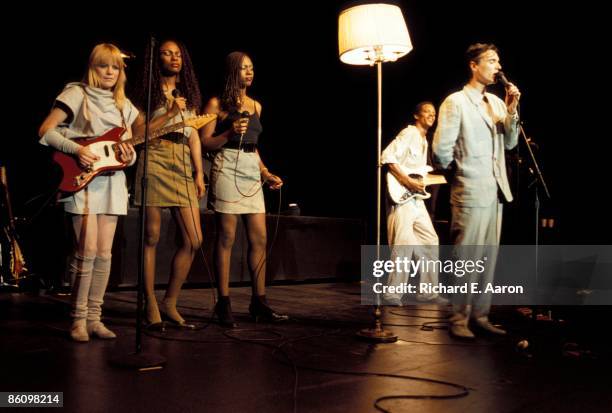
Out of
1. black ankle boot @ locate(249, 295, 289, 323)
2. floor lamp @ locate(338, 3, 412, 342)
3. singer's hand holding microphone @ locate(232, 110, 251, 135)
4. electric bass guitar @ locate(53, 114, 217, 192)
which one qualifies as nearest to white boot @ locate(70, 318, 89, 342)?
electric bass guitar @ locate(53, 114, 217, 192)

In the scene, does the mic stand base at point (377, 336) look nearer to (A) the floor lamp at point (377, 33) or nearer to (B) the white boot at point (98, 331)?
(A) the floor lamp at point (377, 33)

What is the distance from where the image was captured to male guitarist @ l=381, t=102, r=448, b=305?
4848mm

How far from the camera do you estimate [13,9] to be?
5.58 meters

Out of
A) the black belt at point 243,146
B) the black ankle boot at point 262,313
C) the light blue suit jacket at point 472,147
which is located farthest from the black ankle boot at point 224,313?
the light blue suit jacket at point 472,147

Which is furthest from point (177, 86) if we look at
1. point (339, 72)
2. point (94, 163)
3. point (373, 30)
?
point (339, 72)

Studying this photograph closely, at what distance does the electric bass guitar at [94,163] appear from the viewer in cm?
271

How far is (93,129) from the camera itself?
2.84 metres

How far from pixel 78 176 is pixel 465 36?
228 inches

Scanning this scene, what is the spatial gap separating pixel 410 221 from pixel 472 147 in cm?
183

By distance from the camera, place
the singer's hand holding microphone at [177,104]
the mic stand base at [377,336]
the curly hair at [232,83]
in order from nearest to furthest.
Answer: the mic stand base at [377,336]
the singer's hand holding microphone at [177,104]
the curly hair at [232,83]

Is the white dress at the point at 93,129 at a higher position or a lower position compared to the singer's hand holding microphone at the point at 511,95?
lower

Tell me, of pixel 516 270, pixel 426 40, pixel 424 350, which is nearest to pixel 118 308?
pixel 424 350

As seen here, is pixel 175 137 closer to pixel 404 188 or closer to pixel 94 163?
pixel 94 163

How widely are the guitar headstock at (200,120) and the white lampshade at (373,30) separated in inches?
35.5
